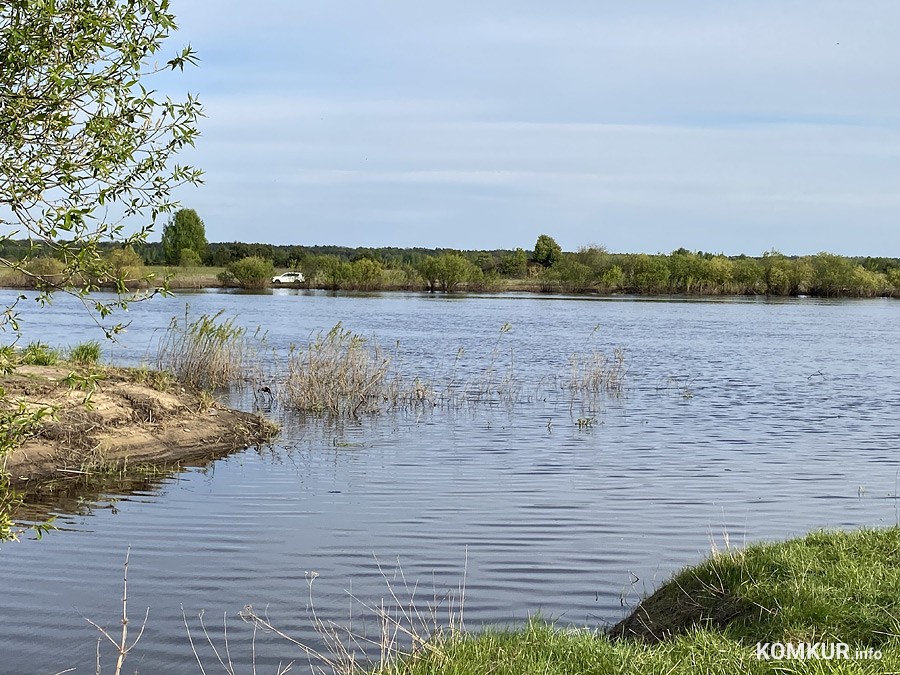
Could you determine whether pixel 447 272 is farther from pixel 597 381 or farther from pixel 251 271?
pixel 597 381

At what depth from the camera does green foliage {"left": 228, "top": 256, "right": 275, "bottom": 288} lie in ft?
295

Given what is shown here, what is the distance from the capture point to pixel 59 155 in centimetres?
518

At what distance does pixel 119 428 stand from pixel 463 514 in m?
5.92

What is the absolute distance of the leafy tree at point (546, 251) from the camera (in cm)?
11738

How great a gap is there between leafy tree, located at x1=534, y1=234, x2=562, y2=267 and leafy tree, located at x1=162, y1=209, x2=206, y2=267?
40.0 m

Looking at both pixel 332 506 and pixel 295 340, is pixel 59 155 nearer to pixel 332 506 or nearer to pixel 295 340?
pixel 332 506

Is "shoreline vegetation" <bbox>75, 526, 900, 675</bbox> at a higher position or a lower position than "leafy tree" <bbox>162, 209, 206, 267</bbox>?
lower

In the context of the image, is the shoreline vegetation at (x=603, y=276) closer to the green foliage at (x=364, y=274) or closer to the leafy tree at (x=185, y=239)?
the green foliage at (x=364, y=274)

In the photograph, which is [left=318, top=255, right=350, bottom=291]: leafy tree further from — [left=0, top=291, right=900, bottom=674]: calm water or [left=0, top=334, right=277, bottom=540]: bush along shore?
[left=0, top=334, right=277, bottom=540]: bush along shore

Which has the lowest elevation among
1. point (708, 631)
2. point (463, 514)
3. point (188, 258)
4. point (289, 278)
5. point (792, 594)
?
point (463, 514)

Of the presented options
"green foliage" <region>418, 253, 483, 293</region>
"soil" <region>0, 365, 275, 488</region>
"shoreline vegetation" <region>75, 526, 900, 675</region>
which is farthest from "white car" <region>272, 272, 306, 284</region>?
"shoreline vegetation" <region>75, 526, 900, 675</region>

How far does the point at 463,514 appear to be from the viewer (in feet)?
38.9

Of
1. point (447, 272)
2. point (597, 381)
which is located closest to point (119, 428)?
point (597, 381)

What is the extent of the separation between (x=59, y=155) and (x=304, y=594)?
491cm
